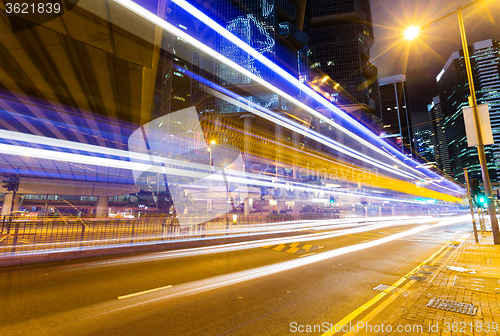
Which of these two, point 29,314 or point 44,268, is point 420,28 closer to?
point 29,314

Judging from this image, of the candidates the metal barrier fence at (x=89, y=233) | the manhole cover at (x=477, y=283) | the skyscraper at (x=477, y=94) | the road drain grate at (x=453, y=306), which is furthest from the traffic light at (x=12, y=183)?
the skyscraper at (x=477, y=94)

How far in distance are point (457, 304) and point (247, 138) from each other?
6710 centimetres

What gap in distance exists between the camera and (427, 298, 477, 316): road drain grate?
399 cm

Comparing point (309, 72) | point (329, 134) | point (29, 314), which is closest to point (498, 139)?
point (329, 134)

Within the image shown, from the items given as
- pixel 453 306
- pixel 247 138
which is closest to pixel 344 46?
pixel 247 138

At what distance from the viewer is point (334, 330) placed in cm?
372

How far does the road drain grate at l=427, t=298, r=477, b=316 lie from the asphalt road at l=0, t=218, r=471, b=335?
3.93 feet

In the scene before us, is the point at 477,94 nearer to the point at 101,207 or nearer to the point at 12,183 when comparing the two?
the point at 101,207

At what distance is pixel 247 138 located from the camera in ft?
230

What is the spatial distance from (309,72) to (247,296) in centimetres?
10712

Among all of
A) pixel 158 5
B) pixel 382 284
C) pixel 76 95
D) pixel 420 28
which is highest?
pixel 420 28

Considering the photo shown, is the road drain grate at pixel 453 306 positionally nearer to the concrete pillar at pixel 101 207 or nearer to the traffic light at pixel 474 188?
the traffic light at pixel 474 188

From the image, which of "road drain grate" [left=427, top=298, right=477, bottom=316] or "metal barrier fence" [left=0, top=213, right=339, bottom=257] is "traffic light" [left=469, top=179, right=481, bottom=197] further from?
"metal barrier fence" [left=0, top=213, right=339, bottom=257]

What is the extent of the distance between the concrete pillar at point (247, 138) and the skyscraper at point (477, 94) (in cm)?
7348
